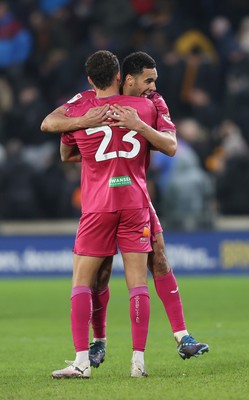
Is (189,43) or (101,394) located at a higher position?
(189,43)

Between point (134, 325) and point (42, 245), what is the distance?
10.0 metres

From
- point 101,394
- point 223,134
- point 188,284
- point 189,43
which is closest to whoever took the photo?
point 101,394

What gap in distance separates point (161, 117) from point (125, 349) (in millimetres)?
2426

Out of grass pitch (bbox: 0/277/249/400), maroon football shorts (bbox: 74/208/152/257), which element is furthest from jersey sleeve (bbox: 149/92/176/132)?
grass pitch (bbox: 0/277/249/400)

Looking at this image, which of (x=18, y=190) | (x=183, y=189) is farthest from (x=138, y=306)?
(x=18, y=190)

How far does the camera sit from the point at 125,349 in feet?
30.0

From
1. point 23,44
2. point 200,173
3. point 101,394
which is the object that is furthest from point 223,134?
point 101,394

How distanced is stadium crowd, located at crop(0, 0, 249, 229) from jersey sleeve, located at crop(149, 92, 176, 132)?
852cm

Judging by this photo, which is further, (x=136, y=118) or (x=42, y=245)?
(x=42, y=245)

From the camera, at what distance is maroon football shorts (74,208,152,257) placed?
7.32 m

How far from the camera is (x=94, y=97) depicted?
7.45 metres

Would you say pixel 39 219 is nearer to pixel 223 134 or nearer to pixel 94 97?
pixel 223 134

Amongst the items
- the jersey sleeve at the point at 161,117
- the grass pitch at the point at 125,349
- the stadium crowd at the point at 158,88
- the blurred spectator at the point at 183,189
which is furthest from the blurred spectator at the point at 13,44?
the jersey sleeve at the point at 161,117

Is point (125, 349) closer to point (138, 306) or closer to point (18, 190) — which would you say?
point (138, 306)
